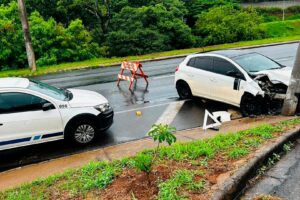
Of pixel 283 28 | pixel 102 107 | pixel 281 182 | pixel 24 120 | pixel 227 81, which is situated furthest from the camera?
pixel 283 28

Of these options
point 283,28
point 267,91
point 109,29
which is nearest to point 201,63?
point 267,91

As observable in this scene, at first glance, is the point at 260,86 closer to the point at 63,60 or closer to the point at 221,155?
the point at 221,155

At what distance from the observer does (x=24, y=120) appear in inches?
360

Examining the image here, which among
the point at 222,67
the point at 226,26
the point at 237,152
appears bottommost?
the point at 226,26

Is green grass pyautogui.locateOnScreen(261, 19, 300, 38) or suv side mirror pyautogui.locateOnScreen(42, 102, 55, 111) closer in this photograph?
suv side mirror pyautogui.locateOnScreen(42, 102, 55, 111)

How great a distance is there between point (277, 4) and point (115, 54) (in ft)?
112

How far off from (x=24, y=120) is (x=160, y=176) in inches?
168

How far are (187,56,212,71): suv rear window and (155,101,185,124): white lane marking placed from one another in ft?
4.25

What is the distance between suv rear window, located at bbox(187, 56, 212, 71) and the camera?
12352mm

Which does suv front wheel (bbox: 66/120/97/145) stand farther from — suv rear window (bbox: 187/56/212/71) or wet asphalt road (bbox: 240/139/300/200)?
wet asphalt road (bbox: 240/139/300/200)

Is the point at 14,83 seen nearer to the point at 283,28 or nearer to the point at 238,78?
the point at 238,78

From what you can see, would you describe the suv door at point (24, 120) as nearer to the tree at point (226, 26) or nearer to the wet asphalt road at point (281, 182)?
the wet asphalt road at point (281, 182)

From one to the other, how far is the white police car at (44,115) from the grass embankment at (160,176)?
2.52m

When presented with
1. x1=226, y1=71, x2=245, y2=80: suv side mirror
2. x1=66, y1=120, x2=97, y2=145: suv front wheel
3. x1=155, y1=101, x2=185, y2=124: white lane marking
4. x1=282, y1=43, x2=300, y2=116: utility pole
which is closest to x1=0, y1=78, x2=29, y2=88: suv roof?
x1=66, y1=120, x2=97, y2=145: suv front wheel
